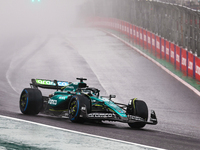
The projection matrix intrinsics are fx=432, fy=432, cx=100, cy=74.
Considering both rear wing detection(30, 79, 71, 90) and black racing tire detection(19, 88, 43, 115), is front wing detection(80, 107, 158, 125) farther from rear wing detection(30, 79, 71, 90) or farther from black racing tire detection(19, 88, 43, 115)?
rear wing detection(30, 79, 71, 90)

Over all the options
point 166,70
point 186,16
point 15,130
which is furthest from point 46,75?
point 15,130

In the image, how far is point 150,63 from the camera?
2444cm

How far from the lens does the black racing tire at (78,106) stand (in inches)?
342

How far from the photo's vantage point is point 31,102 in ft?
32.2

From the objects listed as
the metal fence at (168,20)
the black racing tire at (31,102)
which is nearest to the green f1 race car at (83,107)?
the black racing tire at (31,102)

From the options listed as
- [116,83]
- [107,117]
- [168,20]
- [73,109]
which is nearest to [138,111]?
[107,117]

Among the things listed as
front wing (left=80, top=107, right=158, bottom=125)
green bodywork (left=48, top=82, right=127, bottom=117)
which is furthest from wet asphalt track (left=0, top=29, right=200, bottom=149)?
green bodywork (left=48, top=82, right=127, bottom=117)

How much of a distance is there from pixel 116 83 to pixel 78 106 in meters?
10.1

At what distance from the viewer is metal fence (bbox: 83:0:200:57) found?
1975 centimetres

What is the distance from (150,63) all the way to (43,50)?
1028cm

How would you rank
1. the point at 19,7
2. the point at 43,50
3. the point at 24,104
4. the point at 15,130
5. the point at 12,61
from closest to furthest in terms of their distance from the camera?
the point at 15,130
the point at 24,104
the point at 12,61
the point at 43,50
the point at 19,7

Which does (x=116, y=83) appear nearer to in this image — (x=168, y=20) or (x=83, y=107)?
(x=168, y=20)

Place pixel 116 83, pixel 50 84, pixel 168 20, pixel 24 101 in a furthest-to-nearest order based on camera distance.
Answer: pixel 168 20 < pixel 116 83 < pixel 50 84 < pixel 24 101

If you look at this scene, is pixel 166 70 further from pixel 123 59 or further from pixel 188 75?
pixel 123 59
